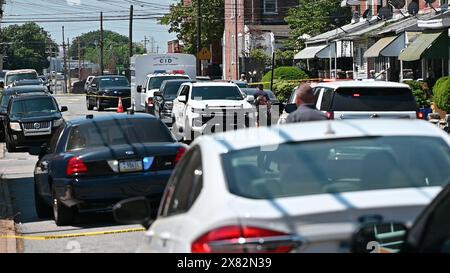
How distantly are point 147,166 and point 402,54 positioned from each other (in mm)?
24064

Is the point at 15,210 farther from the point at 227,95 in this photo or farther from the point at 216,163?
the point at 227,95

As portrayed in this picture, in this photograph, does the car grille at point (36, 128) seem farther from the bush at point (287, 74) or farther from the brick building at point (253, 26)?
the brick building at point (253, 26)

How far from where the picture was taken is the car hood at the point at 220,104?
26734 mm

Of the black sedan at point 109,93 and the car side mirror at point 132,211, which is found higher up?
the car side mirror at point 132,211

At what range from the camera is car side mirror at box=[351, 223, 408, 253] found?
17.3 ft

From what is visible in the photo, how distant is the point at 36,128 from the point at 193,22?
48503 millimetres

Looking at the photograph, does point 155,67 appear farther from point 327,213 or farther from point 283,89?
point 327,213

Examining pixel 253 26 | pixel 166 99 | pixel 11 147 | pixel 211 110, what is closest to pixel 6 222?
pixel 211 110

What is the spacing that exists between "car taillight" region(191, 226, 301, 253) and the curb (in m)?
6.87

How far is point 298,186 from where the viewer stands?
229 inches

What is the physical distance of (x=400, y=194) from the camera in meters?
5.57

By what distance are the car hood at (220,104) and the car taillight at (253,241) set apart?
70.6 ft

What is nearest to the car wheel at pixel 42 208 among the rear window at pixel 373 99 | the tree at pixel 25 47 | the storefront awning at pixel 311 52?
the rear window at pixel 373 99

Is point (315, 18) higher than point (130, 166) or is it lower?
higher
